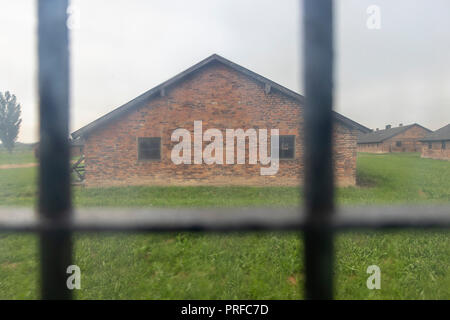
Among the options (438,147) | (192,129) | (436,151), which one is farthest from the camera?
(436,151)

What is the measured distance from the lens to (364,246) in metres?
3.58

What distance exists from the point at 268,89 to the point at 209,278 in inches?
356

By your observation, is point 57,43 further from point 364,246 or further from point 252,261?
point 364,246

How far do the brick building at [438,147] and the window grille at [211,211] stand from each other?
35.7 meters

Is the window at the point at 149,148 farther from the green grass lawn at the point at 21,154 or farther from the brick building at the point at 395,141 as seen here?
the brick building at the point at 395,141

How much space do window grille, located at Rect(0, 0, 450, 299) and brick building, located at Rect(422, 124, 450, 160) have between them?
35.7 m

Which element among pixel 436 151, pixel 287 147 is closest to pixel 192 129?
pixel 287 147

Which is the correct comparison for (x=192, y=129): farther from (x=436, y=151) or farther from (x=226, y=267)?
(x=436, y=151)

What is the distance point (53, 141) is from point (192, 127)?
991 centimetres

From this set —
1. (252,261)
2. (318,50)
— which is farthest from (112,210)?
(252,261)

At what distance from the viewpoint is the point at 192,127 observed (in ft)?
33.5

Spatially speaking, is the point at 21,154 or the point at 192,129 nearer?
the point at 192,129

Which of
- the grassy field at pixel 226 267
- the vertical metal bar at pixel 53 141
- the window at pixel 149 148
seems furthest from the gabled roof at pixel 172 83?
the vertical metal bar at pixel 53 141

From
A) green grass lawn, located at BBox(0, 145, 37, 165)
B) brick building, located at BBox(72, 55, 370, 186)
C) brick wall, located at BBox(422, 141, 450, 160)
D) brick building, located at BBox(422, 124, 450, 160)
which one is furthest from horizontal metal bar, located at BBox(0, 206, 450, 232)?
brick wall, located at BBox(422, 141, 450, 160)
